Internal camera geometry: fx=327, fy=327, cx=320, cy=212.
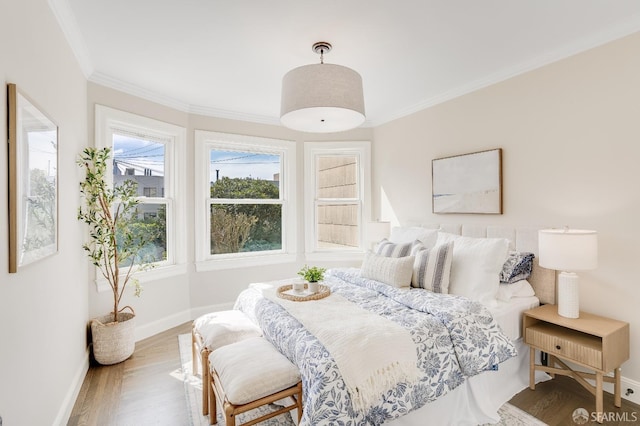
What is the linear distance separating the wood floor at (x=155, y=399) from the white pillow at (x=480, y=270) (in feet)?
2.35

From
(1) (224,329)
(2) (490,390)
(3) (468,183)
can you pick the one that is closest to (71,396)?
(1) (224,329)

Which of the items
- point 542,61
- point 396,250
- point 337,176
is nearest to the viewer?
point 542,61

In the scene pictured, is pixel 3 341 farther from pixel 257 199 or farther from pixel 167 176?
pixel 257 199

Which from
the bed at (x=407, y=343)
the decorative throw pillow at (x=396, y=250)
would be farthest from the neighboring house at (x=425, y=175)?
the decorative throw pillow at (x=396, y=250)

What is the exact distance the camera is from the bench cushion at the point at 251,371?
167 cm

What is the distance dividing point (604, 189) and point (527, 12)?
53.9 inches

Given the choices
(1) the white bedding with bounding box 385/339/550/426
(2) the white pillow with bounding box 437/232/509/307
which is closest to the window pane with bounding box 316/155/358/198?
(2) the white pillow with bounding box 437/232/509/307

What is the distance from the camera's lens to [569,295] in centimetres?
233

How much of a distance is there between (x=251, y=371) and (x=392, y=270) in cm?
141

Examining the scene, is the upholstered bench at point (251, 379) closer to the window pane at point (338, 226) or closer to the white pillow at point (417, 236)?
the white pillow at point (417, 236)

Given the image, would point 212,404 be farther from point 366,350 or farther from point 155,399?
point 366,350

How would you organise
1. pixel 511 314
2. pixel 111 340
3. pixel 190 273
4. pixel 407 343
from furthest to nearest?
1. pixel 190 273
2. pixel 111 340
3. pixel 511 314
4. pixel 407 343

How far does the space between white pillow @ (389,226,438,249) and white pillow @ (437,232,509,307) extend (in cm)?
55

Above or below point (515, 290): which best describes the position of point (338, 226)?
above
